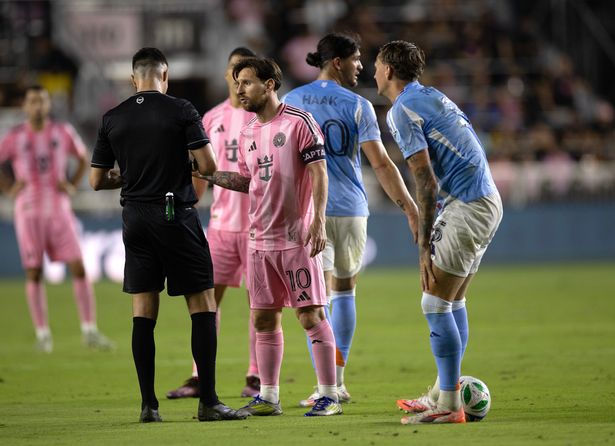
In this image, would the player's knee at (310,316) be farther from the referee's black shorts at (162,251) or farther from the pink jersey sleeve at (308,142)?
the pink jersey sleeve at (308,142)

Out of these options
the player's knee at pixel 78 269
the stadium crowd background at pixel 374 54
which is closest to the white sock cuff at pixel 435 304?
the player's knee at pixel 78 269

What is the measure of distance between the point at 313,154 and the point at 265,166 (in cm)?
34

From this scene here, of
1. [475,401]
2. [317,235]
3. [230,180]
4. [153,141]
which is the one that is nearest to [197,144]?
[153,141]

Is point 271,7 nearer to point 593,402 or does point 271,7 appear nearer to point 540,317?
point 540,317

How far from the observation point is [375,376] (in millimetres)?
9781

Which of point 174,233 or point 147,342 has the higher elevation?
point 174,233

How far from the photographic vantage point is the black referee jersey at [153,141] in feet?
24.2

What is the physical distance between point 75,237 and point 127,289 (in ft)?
18.0

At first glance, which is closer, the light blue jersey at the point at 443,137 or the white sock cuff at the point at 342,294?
the light blue jersey at the point at 443,137

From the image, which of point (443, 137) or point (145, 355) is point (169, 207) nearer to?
point (145, 355)

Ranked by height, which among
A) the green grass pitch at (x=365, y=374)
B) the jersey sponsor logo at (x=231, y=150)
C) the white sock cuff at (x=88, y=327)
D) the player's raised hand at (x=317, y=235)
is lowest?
the green grass pitch at (x=365, y=374)

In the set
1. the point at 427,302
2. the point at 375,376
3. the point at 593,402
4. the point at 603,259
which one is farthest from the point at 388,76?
the point at 603,259

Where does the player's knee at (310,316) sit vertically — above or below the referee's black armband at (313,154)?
below

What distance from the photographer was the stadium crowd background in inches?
914
